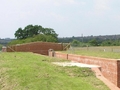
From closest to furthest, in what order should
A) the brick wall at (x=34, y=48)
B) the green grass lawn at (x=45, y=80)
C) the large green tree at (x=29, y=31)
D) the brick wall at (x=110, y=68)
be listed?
the green grass lawn at (x=45, y=80)
the brick wall at (x=110, y=68)
the brick wall at (x=34, y=48)
the large green tree at (x=29, y=31)

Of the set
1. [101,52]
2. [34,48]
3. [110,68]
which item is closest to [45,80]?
[110,68]

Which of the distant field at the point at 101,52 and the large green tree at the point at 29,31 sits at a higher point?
the large green tree at the point at 29,31

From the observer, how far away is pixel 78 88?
8.70 metres

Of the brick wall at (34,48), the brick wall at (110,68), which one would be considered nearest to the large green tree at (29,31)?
the brick wall at (34,48)

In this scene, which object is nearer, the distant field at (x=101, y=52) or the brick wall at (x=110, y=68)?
the brick wall at (x=110, y=68)

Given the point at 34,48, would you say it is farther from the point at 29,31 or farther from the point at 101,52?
the point at 29,31

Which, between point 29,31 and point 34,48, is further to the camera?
point 29,31

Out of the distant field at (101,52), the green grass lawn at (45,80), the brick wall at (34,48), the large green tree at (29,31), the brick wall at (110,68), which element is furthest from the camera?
the large green tree at (29,31)

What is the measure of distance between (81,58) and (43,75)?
655 centimetres

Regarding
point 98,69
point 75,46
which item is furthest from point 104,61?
point 75,46

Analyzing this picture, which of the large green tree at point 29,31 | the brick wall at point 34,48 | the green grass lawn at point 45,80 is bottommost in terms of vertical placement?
the green grass lawn at point 45,80

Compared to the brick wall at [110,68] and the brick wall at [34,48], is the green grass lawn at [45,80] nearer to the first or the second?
the brick wall at [110,68]

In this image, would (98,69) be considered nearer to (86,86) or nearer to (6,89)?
(86,86)

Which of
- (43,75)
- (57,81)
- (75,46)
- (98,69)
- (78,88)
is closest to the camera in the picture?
(78,88)
